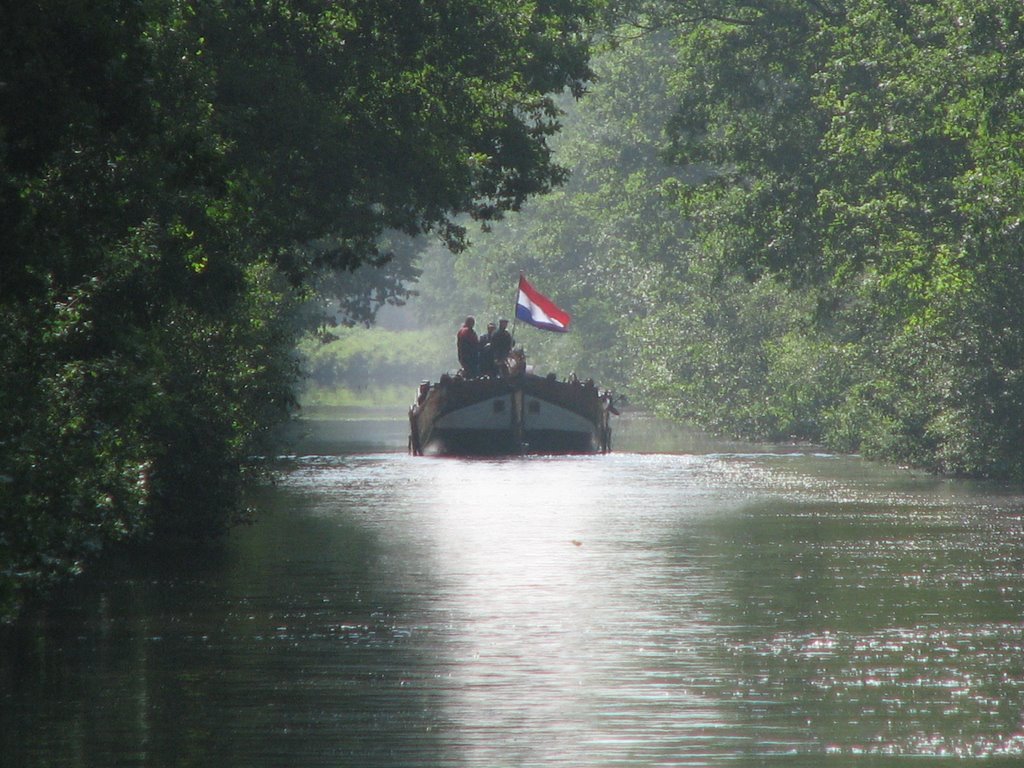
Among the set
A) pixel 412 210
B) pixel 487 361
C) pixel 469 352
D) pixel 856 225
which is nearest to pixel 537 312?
pixel 487 361

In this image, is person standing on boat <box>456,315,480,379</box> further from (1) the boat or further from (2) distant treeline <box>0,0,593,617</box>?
(2) distant treeline <box>0,0,593,617</box>

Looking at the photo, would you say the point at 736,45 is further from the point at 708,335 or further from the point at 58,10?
the point at 58,10

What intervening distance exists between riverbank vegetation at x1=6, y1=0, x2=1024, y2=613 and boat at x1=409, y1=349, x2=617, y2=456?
401 centimetres

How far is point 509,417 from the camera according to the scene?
132ft

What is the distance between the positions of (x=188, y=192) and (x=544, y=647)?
A: 5.30 metres

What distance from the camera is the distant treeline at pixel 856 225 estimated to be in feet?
96.2

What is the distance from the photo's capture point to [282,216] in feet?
66.8

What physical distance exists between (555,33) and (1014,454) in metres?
10.1

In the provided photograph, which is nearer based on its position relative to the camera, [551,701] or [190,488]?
[551,701]

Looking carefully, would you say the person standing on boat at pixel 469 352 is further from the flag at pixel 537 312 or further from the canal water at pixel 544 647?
the canal water at pixel 544 647

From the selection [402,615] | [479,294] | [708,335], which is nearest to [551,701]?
[402,615]

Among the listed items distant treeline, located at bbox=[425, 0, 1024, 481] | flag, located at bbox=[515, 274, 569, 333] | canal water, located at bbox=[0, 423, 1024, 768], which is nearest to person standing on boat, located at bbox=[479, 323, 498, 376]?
flag, located at bbox=[515, 274, 569, 333]

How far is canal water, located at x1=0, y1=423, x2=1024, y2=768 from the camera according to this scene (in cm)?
978

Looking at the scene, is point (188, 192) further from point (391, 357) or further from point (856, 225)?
point (391, 357)
